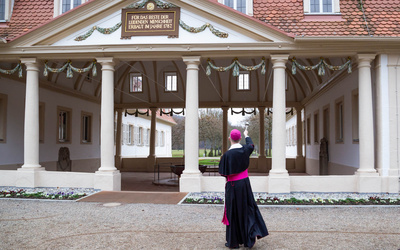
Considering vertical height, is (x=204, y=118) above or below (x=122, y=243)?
above

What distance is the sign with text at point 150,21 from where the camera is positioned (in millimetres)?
11688

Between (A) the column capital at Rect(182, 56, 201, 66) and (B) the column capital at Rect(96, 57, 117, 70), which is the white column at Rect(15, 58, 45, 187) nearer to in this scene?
(B) the column capital at Rect(96, 57, 117, 70)

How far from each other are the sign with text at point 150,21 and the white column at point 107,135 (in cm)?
116

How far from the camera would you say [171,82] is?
2320 cm

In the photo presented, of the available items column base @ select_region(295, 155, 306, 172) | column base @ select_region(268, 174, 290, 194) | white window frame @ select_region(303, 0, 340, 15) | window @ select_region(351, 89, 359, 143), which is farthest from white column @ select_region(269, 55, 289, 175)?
column base @ select_region(295, 155, 306, 172)

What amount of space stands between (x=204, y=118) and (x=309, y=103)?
30.5 meters

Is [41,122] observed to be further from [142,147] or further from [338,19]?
[142,147]

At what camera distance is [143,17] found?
1180 cm

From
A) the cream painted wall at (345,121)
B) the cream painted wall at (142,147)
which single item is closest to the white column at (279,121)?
the cream painted wall at (345,121)

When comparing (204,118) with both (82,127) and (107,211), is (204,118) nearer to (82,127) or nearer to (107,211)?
(82,127)

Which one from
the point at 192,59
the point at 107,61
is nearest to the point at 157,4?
the point at 192,59

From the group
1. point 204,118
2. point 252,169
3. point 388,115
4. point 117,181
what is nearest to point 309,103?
point 252,169

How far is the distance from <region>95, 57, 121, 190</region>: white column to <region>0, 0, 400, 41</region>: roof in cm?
214

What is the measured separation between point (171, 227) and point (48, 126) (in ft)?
38.1
